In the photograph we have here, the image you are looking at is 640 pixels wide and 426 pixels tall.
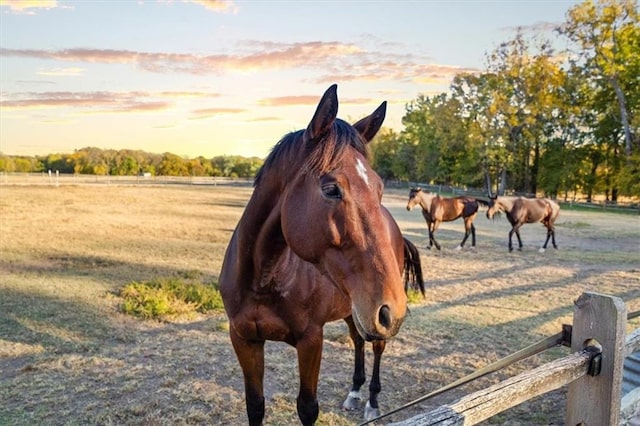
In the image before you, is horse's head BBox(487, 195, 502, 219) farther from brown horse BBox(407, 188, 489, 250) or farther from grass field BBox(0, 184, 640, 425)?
grass field BBox(0, 184, 640, 425)

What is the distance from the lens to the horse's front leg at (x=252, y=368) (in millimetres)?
2715

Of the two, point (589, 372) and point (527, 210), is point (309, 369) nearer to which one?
point (589, 372)

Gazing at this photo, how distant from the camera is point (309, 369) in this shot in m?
2.61

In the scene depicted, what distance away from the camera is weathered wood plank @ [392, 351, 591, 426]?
4.74ft

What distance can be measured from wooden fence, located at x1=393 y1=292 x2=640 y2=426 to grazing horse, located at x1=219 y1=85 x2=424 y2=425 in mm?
646

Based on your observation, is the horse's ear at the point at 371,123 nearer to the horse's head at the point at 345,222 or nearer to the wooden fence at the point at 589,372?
the horse's head at the point at 345,222

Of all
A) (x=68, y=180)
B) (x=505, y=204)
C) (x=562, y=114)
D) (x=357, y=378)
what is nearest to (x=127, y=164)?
(x=68, y=180)

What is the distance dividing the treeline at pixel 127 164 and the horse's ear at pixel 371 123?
61169 mm

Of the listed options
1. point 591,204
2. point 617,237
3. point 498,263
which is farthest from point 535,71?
point 498,263

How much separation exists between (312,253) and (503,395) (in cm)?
93

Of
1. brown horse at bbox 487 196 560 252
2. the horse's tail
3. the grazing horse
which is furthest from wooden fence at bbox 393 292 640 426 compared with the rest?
brown horse at bbox 487 196 560 252

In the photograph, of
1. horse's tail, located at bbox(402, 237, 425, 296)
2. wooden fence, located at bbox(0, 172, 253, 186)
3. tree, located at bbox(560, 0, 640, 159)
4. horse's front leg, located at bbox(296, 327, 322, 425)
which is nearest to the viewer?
horse's front leg, located at bbox(296, 327, 322, 425)

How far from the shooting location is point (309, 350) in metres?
2.57

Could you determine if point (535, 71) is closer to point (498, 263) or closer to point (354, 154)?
point (498, 263)
